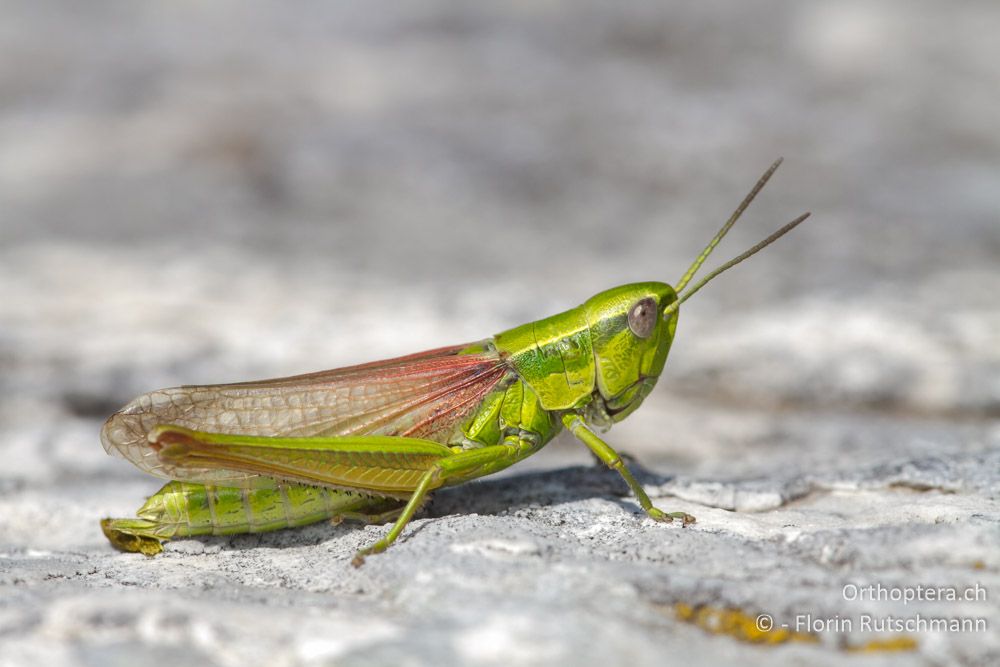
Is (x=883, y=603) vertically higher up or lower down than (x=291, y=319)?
lower down

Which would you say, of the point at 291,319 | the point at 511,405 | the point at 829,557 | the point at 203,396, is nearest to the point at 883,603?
the point at 829,557

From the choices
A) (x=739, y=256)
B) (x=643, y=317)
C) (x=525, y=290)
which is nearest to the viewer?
(x=739, y=256)

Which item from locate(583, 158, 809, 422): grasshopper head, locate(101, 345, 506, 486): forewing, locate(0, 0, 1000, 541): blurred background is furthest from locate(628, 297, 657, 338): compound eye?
locate(0, 0, 1000, 541): blurred background

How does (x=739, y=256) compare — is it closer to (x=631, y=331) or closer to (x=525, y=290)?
(x=631, y=331)

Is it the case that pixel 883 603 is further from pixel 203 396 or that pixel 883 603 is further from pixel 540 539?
pixel 203 396

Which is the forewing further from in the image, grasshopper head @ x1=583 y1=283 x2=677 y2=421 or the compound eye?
the compound eye

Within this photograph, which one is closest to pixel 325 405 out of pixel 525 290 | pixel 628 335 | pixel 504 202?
pixel 628 335
